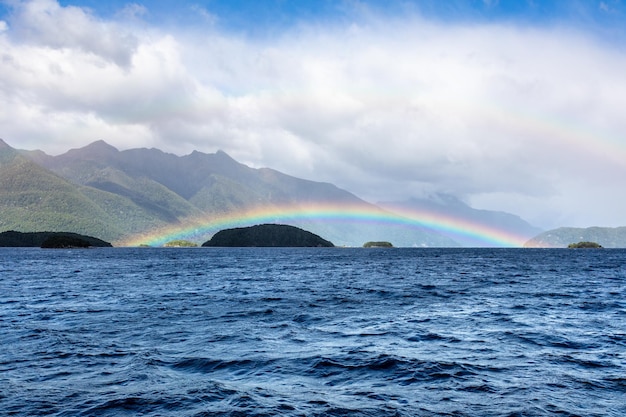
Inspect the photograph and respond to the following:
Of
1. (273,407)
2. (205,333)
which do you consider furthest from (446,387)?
(205,333)

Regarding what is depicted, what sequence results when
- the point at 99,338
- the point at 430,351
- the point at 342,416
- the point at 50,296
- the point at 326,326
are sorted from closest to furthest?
the point at 342,416
the point at 430,351
the point at 99,338
the point at 326,326
the point at 50,296

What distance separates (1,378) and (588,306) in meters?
54.1

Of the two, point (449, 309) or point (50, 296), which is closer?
point (449, 309)

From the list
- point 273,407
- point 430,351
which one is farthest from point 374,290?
point 273,407

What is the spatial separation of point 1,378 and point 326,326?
22.8 metres

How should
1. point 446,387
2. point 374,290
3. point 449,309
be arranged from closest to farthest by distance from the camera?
point 446,387, point 449,309, point 374,290

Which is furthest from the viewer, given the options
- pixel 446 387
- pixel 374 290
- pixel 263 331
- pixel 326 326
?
pixel 374 290

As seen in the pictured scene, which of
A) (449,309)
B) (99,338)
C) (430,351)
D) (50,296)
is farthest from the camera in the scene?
(50,296)

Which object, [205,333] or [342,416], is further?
[205,333]

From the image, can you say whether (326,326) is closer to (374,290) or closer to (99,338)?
(99,338)

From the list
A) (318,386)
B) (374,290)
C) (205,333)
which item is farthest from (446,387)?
(374,290)

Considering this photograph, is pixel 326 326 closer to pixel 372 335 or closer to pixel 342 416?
pixel 372 335

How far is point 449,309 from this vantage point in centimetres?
4741

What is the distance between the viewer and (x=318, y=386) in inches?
863
